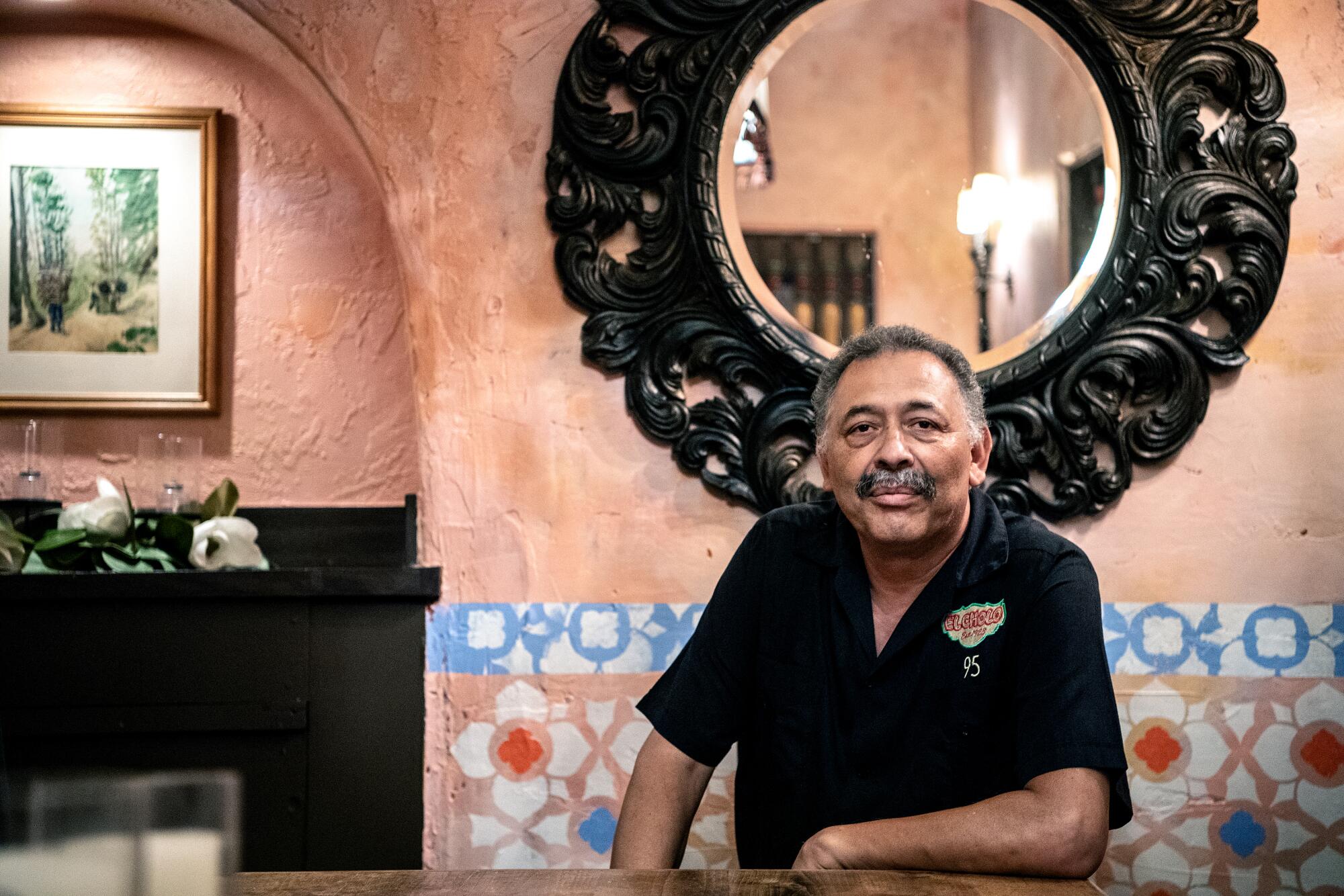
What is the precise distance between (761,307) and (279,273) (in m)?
1.13

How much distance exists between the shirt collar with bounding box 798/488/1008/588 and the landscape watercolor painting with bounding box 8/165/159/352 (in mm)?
1640

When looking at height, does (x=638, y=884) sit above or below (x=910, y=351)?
below

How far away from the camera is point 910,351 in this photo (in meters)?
1.66

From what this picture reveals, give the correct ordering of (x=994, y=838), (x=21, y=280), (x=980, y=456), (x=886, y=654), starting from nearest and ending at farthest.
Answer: (x=994, y=838) < (x=886, y=654) < (x=980, y=456) < (x=21, y=280)

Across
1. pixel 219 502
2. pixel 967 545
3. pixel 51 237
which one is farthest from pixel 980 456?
pixel 51 237

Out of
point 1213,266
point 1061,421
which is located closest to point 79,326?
point 1061,421

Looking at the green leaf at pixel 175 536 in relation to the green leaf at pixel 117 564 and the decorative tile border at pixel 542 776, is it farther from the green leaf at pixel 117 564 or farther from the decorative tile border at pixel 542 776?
the decorative tile border at pixel 542 776

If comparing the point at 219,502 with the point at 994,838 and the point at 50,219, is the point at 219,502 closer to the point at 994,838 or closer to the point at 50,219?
the point at 50,219

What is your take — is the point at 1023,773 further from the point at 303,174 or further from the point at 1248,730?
the point at 303,174

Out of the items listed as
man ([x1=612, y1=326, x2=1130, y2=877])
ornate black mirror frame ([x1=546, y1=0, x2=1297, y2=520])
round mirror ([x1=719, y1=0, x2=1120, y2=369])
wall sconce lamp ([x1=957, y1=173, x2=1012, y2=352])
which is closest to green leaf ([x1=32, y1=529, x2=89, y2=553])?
ornate black mirror frame ([x1=546, y1=0, x2=1297, y2=520])

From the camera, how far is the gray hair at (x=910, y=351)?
1663 mm

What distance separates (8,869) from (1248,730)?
2165 millimetres

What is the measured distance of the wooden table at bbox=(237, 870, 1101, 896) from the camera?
1088 millimetres

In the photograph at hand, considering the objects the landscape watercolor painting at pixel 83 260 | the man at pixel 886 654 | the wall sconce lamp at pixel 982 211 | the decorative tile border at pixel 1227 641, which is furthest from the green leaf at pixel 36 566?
the decorative tile border at pixel 1227 641
